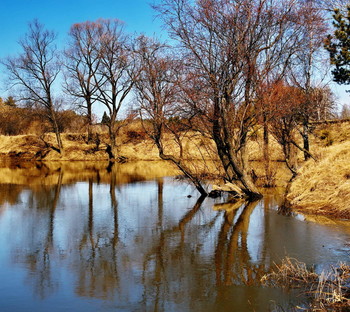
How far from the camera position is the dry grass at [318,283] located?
543 centimetres

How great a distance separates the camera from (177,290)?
20.6ft

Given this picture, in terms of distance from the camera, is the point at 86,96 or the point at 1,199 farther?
the point at 86,96

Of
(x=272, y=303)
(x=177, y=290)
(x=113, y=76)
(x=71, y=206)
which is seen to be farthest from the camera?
(x=113, y=76)

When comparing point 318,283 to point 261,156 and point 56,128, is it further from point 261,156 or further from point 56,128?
point 56,128

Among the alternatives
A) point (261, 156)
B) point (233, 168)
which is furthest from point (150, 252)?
point (261, 156)

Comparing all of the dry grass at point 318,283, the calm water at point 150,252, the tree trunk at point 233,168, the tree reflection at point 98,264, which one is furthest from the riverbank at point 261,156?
the tree reflection at point 98,264

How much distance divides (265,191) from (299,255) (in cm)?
887

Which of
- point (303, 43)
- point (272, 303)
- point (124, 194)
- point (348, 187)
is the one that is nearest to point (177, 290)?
point (272, 303)

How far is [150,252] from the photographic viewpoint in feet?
27.2

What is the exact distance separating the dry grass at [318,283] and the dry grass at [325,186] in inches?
204

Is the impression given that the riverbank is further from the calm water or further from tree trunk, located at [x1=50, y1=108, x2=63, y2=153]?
the calm water

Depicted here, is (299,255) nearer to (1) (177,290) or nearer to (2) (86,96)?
(1) (177,290)

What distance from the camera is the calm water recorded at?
19.5 ft

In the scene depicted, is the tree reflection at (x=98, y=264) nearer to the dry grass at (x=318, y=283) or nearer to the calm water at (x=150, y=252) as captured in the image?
the calm water at (x=150, y=252)
